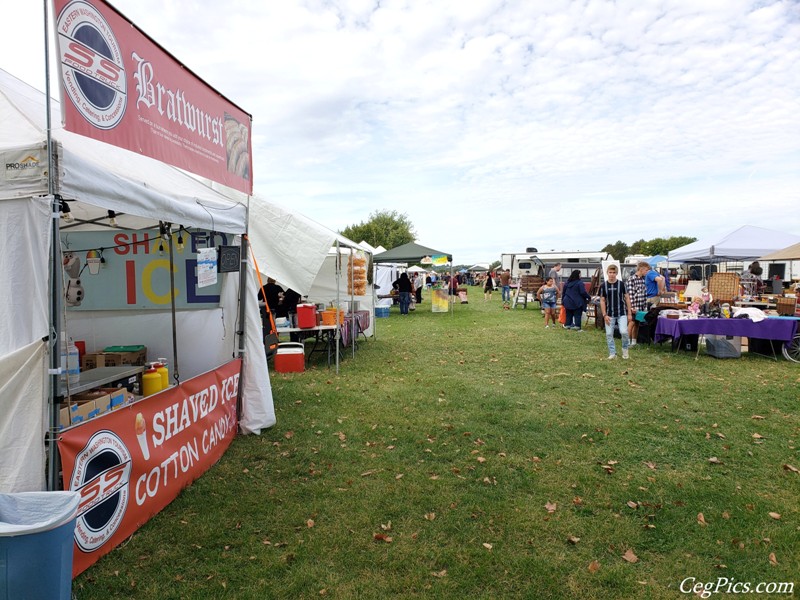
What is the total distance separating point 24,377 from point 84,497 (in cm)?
80

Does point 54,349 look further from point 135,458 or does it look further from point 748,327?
point 748,327

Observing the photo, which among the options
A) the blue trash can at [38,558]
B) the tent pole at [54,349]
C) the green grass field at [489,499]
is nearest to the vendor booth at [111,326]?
the tent pole at [54,349]

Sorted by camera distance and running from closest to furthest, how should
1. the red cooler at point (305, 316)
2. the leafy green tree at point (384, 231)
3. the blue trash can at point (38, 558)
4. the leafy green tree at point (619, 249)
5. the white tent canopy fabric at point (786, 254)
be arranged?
the blue trash can at point (38, 558), the red cooler at point (305, 316), the white tent canopy fabric at point (786, 254), the leafy green tree at point (384, 231), the leafy green tree at point (619, 249)

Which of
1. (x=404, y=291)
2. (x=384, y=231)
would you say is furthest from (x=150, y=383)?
(x=384, y=231)

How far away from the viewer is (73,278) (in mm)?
6145

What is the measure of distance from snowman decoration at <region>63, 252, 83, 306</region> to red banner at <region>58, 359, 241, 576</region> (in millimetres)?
2431

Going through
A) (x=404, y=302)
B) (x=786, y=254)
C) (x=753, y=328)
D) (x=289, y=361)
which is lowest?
(x=289, y=361)

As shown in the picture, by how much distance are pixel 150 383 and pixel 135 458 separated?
50.2 inches

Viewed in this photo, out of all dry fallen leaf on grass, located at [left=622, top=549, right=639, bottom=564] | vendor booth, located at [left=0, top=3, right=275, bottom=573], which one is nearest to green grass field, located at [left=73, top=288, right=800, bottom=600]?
dry fallen leaf on grass, located at [left=622, top=549, right=639, bottom=564]

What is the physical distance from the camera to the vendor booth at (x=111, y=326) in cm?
277

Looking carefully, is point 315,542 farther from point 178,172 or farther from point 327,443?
point 178,172

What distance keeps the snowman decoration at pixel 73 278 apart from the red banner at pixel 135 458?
2431mm

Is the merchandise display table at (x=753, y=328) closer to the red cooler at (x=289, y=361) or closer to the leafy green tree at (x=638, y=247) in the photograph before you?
the red cooler at (x=289, y=361)

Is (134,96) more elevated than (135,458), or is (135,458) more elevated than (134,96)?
(134,96)
